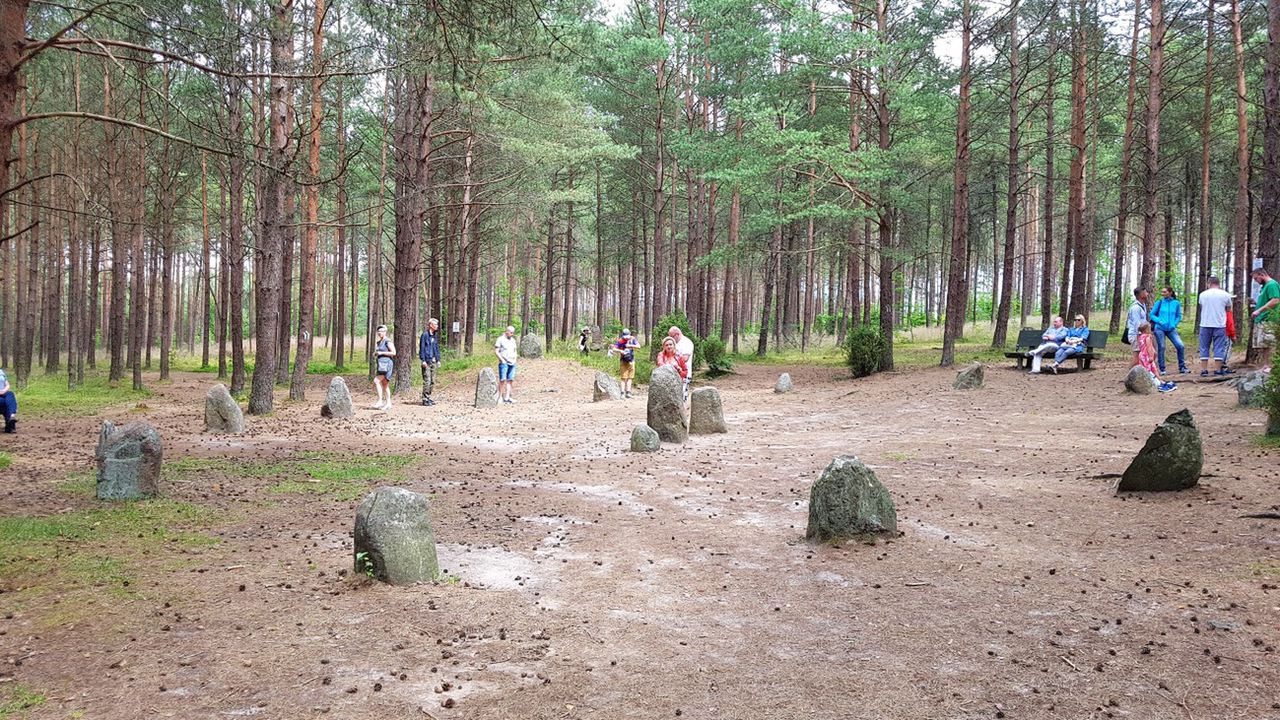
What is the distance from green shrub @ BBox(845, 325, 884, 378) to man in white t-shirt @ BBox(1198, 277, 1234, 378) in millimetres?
7707

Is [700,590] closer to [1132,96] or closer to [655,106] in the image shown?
[1132,96]

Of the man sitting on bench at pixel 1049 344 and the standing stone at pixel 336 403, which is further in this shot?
the man sitting on bench at pixel 1049 344

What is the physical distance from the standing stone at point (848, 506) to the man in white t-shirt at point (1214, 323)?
1000 cm

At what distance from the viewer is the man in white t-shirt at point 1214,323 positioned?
42.3ft

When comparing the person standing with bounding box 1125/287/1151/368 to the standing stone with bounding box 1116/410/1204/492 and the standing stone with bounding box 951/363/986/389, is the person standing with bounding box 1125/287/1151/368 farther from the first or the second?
the standing stone with bounding box 1116/410/1204/492

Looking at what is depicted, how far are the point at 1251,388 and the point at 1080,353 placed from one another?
19.8 feet

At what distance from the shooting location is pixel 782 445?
11312 mm

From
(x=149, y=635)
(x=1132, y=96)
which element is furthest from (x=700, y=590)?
(x=1132, y=96)

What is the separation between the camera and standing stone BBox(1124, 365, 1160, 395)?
12719 millimetres

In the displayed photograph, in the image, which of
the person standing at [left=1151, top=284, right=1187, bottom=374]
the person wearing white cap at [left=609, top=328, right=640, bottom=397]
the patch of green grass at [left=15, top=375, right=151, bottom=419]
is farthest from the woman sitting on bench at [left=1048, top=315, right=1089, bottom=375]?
the patch of green grass at [left=15, top=375, right=151, bottom=419]

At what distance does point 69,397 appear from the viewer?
17875 millimetres

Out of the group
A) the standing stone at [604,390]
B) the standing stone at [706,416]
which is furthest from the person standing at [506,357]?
the standing stone at [706,416]

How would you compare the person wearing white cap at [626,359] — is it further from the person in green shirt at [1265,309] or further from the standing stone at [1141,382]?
the person in green shirt at [1265,309]

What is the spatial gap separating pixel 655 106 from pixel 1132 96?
15853 mm
